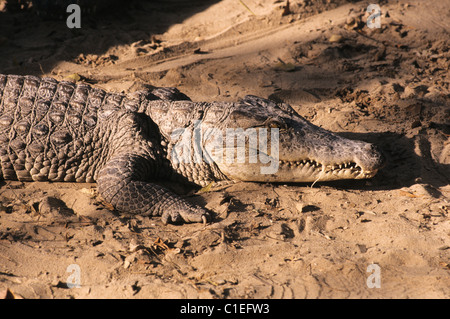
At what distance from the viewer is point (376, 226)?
144 inches

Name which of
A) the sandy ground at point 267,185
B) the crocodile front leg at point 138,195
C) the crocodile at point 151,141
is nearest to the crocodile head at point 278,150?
the crocodile at point 151,141

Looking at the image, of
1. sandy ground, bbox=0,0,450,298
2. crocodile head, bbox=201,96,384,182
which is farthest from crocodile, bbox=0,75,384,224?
Answer: sandy ground, bbox=0,0,450,298

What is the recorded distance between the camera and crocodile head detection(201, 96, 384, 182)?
4188 mm

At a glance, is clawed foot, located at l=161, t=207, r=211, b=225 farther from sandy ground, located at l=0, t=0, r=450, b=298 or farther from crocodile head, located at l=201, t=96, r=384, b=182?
crocodile head, located at l=201, t=96, r=384, b=182

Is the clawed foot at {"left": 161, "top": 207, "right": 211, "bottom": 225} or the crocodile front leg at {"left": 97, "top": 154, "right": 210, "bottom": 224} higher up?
the crocodile front leg at {"left": 97, "top": 154, "right": 210, "bottom": 224}

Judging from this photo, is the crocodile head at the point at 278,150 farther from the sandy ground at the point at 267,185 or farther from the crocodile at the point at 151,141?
the sandy ground at the point at 267,185

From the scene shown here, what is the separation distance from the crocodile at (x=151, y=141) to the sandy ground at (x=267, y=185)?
6.8 inches

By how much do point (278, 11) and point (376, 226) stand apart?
473 cm

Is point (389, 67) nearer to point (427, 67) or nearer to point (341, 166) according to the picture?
point (427, 67)

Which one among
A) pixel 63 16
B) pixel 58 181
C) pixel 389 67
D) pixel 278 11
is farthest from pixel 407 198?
pixel 63 16

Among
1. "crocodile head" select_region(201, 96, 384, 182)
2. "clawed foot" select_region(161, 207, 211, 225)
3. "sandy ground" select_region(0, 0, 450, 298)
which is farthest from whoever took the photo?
"crocodile head" select_region(201, 96, 384, 182)

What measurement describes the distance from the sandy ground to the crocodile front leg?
99 mm

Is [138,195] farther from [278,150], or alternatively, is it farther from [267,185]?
[278,150]

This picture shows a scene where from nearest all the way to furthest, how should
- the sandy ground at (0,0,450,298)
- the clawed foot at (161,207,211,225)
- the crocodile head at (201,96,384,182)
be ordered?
the sandy ground at (0,0,450,298), the clawed foot at (161,207,211,225), the crocodile head at (201,96,384,182)
